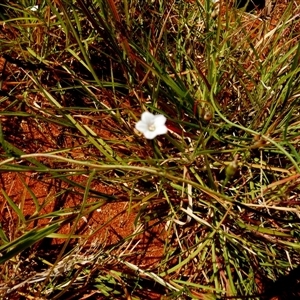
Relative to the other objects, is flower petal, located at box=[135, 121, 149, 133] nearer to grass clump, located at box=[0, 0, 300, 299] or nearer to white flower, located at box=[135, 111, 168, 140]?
white flower, located at box=[135, 111, 168, 140]

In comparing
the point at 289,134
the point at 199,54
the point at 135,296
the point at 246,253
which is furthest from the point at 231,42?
the point at 135,296

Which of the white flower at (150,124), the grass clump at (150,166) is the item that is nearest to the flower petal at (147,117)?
the white flower at (150,124)

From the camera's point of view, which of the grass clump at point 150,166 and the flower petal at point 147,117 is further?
the grass clump at point 150,166

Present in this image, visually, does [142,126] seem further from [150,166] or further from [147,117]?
[150,166]

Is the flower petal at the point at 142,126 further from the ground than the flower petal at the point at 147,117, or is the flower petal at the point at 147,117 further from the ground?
the flower petal at the point at 147,117

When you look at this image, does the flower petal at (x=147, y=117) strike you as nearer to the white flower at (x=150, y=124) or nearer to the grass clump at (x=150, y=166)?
the white flower at (x=150, y=124)

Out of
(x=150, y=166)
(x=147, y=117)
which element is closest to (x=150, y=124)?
(x=147, y=117)
